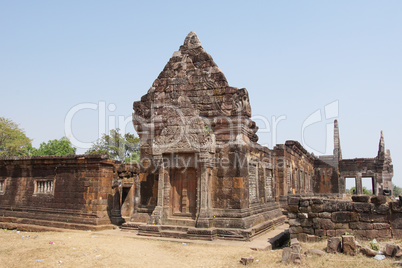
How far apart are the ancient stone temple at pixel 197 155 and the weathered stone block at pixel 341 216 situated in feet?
8.31

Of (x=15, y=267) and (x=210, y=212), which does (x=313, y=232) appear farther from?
(x=15, y=267)

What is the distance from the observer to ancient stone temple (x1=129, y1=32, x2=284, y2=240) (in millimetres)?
9688

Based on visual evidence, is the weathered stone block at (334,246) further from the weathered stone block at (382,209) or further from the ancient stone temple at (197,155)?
the ancient stone temple at (197,155)

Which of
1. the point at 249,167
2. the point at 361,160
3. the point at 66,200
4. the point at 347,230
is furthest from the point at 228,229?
the point at 361,160

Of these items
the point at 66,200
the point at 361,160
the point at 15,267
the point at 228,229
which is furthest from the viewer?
the point at 361,160

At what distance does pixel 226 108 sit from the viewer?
1033 cm

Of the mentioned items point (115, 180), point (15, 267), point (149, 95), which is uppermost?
point (149, 95)

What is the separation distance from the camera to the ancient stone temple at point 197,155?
381 inches

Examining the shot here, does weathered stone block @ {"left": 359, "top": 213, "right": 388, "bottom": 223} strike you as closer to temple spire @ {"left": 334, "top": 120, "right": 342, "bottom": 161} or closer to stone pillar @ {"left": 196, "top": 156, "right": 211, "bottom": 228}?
stone pillar @ {"left": 196, "top": 156, "right": 211, "bottom": 228}

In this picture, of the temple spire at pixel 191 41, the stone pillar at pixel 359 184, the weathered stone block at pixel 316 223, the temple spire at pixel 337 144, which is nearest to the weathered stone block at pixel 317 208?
the weathered stone block at pixel 316 223

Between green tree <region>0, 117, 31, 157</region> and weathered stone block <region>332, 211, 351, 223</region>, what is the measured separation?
36.3 m

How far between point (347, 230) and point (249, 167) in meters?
3.97

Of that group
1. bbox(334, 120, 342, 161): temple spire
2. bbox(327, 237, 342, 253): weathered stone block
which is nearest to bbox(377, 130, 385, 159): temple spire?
bbox(334, 120, 342, 161): temple spire

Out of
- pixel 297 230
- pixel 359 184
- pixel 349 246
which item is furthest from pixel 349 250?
pixel 359 184
